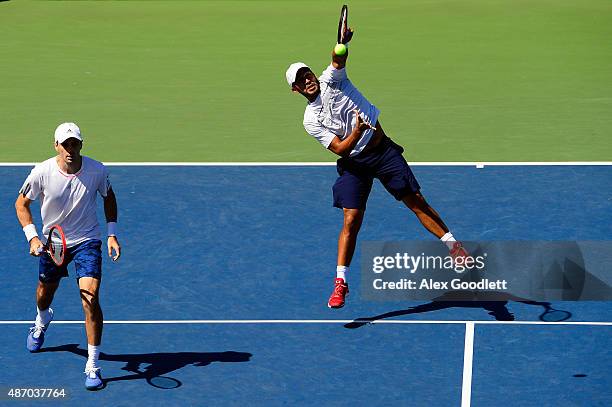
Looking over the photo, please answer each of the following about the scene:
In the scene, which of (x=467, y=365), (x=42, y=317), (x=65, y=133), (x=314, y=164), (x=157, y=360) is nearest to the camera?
(x=65, y=133)

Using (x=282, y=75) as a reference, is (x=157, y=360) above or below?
below

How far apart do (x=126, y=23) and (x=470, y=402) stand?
59.5ft

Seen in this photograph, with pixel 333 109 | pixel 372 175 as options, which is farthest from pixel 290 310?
pixel 333 109

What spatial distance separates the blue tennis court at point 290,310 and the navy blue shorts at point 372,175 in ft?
3.45

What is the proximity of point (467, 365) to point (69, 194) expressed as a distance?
363 centimetres

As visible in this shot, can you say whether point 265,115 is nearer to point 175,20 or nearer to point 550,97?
point 550,97

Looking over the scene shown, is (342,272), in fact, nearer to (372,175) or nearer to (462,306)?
(372,175)

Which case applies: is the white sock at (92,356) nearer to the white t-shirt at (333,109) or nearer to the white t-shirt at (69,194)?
the white t-shirt at (69,194)

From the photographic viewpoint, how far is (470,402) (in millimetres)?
10672

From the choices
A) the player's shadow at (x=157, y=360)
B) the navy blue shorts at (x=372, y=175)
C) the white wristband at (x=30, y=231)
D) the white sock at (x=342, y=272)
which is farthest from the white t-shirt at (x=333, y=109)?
the white wristband at (x=30, y=231)

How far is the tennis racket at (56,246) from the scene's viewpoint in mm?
10930

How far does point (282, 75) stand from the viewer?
881 inches

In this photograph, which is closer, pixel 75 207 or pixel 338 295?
pixel 75 207

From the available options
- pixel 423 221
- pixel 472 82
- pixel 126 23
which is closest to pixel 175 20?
pixel 126 23
